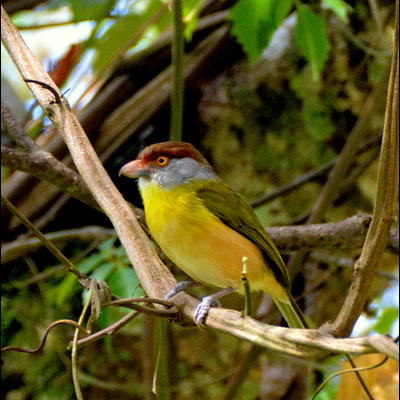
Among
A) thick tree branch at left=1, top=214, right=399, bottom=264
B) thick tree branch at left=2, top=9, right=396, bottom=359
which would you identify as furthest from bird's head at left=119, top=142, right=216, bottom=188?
thick tree branch at left=2, top=9, right=396, bottom=359

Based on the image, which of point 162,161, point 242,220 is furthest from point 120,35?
point 242,220

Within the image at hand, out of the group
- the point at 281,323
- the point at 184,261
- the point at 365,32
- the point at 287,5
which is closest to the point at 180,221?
the point at 184,261

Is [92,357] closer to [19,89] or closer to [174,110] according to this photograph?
[174,110]

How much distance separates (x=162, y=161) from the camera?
7.66ft

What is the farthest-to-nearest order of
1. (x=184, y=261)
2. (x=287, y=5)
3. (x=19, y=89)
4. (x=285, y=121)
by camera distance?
(x=19, y=89) → (x=285, y=121) → (x=287, y=5) → (x=184, y=261)

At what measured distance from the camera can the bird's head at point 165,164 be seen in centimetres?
229

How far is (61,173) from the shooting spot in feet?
7.23

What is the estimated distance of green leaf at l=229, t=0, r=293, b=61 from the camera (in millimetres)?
2205

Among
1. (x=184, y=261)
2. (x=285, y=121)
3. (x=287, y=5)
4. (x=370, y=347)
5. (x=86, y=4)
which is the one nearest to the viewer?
(x=370, y=347)

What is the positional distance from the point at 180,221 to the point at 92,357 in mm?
1223

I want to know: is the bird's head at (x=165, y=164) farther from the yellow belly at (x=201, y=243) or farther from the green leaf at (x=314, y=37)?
the green leaf at (x=314, y=37)

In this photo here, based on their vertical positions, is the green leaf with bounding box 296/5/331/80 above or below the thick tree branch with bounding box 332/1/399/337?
above

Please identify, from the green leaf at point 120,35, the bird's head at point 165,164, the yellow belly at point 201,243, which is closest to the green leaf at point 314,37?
the bird's head at point 165,164

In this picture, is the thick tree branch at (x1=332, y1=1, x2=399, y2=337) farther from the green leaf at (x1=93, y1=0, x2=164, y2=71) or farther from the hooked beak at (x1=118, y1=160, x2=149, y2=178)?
the green leaf at (x1=93, y1=0, x2=164, y2=71)
